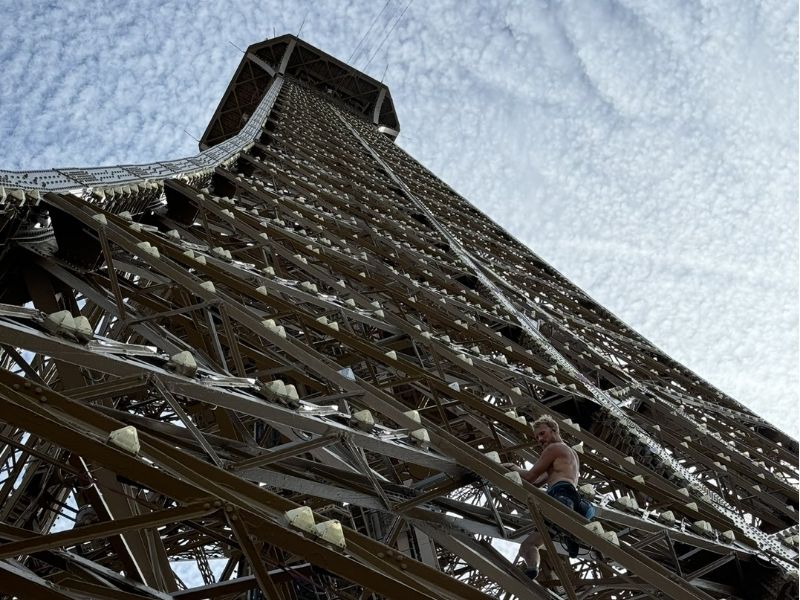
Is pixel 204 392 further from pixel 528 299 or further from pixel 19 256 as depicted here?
Result: pixel 528 299

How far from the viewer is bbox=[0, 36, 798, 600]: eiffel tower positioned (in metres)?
3.54

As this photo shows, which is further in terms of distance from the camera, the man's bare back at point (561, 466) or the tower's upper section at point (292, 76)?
the tower's upper section at point (292, 76)

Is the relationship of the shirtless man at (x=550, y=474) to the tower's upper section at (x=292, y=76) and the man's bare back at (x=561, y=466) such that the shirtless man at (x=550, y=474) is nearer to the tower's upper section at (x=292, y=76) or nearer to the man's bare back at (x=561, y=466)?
the man's bare back at (x=561, y=466)

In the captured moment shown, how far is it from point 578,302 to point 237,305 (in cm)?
1770

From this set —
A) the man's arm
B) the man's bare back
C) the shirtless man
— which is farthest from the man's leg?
the man's arm

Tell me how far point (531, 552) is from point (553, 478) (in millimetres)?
675

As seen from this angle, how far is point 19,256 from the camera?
287 inches

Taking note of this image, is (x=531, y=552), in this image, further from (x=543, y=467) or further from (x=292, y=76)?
(x=292, y=76)

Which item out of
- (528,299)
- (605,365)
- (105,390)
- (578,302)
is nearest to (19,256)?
(105,390)

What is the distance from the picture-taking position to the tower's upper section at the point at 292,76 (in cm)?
4334

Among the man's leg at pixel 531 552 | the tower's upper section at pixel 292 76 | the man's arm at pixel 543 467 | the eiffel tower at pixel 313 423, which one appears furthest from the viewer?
the tower's upper section at pixel 292 76

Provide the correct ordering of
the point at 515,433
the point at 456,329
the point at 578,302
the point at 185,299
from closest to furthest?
the point at 185,299 → the point at 515,433 → the point at 456,329 → the point at 578,302

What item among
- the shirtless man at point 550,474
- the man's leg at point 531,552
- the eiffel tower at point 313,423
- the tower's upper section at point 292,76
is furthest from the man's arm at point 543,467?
the tower's upper section at point 292,76

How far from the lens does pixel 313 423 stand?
4.67 m
